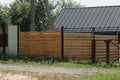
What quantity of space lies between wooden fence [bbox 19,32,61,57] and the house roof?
12.5 meters

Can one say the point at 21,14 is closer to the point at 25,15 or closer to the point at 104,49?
the point at 25,15

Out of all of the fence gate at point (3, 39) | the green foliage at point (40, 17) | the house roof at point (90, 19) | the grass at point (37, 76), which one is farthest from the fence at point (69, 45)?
the green foliage at point (40, 17)

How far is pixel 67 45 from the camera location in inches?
1025

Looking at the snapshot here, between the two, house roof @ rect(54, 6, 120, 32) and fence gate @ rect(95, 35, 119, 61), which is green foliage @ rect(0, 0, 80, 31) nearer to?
house roof @ rect(54, 6, 120, 32)

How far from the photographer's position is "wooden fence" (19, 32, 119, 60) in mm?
26062

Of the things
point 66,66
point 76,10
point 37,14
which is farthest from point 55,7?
point 66,66

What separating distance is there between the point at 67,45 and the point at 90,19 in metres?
15.0

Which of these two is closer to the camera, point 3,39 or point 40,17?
point 3,39

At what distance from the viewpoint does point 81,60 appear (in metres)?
25.5

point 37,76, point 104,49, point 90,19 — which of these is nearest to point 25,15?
point 90,19

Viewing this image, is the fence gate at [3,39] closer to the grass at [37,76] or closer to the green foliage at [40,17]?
the grass at [37,76]

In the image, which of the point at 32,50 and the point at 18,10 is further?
the point at 18,10

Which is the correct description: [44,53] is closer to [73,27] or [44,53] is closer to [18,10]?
[73,27]

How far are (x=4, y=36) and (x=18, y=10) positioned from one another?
26.8 m
